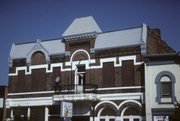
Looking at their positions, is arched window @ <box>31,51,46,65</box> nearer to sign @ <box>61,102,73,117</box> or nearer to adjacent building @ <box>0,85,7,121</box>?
adjacent building @ <box>0,85,7,121</box>

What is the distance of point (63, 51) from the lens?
111 feet

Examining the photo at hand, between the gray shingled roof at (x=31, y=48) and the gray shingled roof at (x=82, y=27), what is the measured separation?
1.61m

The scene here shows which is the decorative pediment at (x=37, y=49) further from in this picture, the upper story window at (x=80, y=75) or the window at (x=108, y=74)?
the window at (x=108, y=74)

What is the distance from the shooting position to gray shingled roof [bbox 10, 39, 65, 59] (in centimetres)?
3447

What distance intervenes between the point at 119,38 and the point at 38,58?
981 centimetres

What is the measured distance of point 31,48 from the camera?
120 feet

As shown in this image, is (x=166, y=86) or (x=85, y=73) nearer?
(x=166, y=86)

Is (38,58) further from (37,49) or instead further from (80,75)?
(80,75)

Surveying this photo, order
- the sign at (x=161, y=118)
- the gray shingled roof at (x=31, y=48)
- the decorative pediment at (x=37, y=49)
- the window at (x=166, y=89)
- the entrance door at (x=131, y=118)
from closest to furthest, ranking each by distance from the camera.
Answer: the sign at (x=161, y=118) < the window at (x=166, y=89) < the entrance door at (x=131, y=118) < the gray shingled roof at (x=31, y=48) < the decorative pediment at (x=37, y=49)

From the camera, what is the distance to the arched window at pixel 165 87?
88.7ft

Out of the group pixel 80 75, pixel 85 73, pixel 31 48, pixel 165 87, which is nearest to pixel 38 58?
pixel 31 48

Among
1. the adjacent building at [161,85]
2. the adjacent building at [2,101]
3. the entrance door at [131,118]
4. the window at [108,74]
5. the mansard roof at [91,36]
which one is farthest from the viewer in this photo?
the adjacent building at [2,101]

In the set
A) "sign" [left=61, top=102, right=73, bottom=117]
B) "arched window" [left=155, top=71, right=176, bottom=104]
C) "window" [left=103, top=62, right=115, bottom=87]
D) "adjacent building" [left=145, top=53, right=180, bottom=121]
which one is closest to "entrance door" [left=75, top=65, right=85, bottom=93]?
"window" [left=103, top=62, right=115, bottom=87]

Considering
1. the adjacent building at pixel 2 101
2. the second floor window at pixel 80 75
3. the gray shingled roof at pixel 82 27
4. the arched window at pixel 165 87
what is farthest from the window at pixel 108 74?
the adjacent building at pixel 2 101
